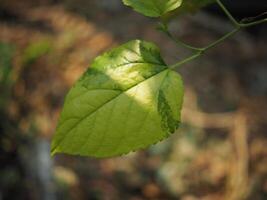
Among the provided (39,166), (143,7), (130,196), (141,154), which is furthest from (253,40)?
(143,7)

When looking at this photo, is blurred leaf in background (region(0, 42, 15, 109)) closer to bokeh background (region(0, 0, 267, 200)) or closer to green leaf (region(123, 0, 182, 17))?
bokeh background (region(0, 0, 267, 200))

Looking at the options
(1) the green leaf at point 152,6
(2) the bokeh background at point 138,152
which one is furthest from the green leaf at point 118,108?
(2) the bokeh background at point 138,152

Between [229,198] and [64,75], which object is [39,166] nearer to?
[64,75]

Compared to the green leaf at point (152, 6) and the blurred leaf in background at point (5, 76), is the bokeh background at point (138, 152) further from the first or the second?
the green leaf at point (152, 6)

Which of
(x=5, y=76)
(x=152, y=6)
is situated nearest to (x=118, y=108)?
(x=152, y=6)

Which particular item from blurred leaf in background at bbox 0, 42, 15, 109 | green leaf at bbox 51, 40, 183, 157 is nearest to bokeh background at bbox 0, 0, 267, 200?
blurred leaf in background at bbox 0, 42, 15, 109

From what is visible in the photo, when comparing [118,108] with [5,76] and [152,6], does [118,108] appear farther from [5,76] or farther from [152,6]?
[5,76]

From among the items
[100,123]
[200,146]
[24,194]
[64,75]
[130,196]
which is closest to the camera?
[100,123]
